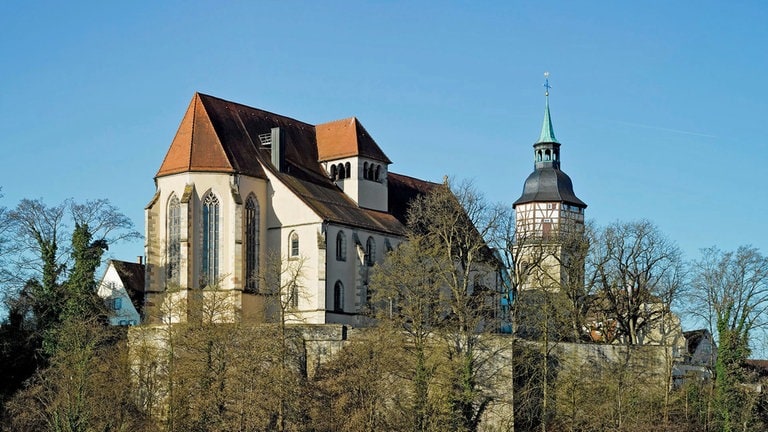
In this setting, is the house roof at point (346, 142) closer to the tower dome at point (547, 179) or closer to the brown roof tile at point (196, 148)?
the brown roof tile at point (196, 148)

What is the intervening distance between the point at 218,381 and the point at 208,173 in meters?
14.6

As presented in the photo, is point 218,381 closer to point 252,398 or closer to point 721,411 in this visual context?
point 252,398

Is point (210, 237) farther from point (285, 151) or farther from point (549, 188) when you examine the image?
point (549, 188)

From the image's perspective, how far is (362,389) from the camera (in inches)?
1957

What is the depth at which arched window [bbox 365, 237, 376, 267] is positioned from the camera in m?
63.7

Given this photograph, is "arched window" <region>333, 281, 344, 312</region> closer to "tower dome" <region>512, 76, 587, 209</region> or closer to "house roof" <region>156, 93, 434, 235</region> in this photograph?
"house roof" <region>156, 93, 434, 235</region>

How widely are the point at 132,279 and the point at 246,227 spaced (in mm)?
11800

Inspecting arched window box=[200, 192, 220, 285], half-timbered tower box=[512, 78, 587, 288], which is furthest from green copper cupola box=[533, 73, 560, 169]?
arched window box=[200, 192, 220, 285]

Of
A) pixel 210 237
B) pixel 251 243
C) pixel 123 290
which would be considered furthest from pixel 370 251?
pixel 123 290

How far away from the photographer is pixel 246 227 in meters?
61.0

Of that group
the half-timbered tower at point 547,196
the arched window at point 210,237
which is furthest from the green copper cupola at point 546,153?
the arched window at point 210,237

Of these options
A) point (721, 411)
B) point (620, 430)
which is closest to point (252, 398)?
point (620, 430)

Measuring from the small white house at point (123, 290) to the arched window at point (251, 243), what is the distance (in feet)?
29.7

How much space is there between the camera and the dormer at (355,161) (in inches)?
2603
